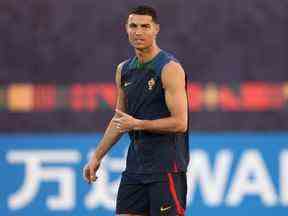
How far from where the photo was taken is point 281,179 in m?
9.13

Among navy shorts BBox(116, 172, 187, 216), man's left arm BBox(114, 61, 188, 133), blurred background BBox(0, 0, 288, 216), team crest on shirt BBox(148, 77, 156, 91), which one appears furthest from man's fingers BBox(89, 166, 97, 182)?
blurred background BBox(0, 0, 288, 216)

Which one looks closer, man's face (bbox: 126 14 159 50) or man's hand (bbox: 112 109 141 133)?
man's hand (bbox: 112 109 141 133)

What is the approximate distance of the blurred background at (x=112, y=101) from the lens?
909 cm

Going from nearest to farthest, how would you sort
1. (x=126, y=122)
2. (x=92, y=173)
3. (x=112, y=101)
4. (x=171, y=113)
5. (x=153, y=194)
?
(x=126, y=122), (x=171, y=113), (x=153, y=194), (x=92, y=173), (x=112, y=101)

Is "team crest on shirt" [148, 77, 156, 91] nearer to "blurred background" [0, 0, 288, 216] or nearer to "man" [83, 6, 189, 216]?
"man" [83, 6, 189, 216]

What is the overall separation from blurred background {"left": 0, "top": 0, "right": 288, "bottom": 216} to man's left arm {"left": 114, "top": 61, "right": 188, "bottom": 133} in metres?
3.11

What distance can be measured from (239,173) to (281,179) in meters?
0.38

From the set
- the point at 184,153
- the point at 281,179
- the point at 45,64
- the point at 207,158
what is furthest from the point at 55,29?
the point at 184,153

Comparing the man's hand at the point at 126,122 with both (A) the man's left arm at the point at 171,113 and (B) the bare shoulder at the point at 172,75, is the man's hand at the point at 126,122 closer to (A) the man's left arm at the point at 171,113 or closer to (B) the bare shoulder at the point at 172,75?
(A) the man's left arm at the point at 171,113

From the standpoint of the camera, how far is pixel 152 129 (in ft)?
19.4

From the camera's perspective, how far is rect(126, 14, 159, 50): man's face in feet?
19.6

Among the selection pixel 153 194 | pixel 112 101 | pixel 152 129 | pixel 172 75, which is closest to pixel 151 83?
pixel 172 75

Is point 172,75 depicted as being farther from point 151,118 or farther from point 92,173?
point 92,173

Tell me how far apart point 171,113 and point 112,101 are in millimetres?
3161
